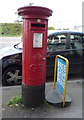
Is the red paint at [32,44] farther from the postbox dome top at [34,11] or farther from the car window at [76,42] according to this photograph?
the car window at [76,42]

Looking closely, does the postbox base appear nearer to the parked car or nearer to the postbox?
the postbox

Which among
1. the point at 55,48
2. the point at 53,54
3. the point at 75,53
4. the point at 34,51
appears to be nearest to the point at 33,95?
the point at 34,51

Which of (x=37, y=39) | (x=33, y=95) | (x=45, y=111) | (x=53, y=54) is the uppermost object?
(x=37, y=39)

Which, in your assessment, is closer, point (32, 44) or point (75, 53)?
point (32, 44)

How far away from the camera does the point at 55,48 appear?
16.5ft

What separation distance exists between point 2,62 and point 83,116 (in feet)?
8.85

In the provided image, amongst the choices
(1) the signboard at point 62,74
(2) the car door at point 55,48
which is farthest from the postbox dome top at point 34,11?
(2) the car door at point 55,48

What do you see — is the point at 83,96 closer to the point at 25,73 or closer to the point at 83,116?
the point at 83,116

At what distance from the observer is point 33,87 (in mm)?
3145

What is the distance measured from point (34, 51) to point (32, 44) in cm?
14

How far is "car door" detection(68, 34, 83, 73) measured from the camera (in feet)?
16.8

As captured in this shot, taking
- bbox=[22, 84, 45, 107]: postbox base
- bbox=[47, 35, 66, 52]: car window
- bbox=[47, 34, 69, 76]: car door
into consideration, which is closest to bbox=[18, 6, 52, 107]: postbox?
bbox=[22, 84, 45, 107]: postbox base

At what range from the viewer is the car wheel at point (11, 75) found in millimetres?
4637

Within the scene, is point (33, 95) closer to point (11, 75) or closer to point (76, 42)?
point (11, 75)
